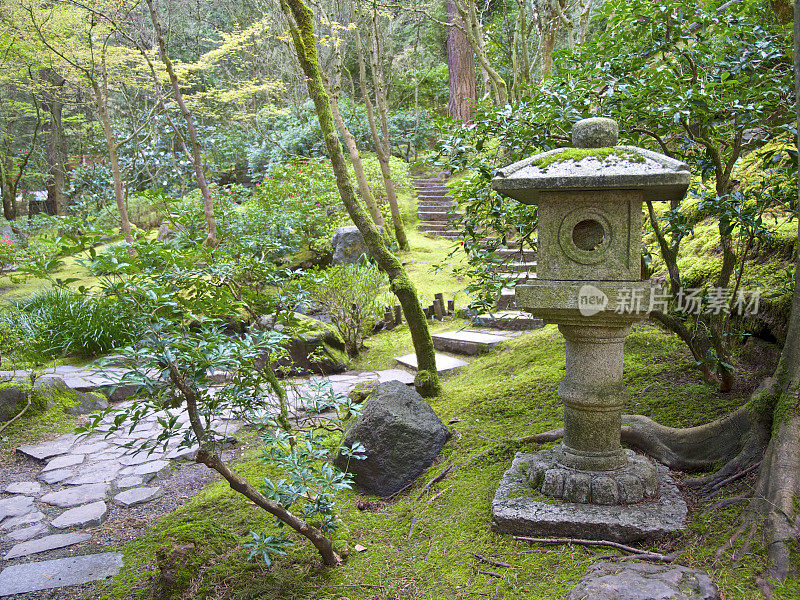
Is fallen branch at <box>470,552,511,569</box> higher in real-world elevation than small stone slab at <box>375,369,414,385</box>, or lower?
higher

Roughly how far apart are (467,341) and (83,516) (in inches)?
183

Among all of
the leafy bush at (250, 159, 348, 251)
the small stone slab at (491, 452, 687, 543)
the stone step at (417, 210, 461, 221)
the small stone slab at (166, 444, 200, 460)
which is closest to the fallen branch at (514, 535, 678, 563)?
the small stone slab at (491, 452, 687, 543)

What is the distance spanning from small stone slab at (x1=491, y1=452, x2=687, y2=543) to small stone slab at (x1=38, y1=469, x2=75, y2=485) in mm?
3497

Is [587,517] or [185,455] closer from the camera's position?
[587,517]

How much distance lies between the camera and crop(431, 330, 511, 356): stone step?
23.0 ft

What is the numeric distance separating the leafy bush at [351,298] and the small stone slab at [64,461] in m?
3.27

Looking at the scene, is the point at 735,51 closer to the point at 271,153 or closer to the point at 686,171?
the point at 686,171

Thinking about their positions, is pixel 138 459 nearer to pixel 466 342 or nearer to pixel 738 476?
pixel 466 342

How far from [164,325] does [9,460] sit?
3.58 meters

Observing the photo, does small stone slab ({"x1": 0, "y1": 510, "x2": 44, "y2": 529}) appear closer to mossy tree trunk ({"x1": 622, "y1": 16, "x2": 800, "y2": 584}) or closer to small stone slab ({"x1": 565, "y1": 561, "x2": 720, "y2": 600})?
small stone slab ({"x1": 565, "y1": 561, "x2": 720, "y2": 600})

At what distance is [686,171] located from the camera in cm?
247

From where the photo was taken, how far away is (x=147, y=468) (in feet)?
15.2

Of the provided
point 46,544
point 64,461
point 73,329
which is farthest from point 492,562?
point 73,329

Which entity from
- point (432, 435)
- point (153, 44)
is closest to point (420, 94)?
point (153, 44)
